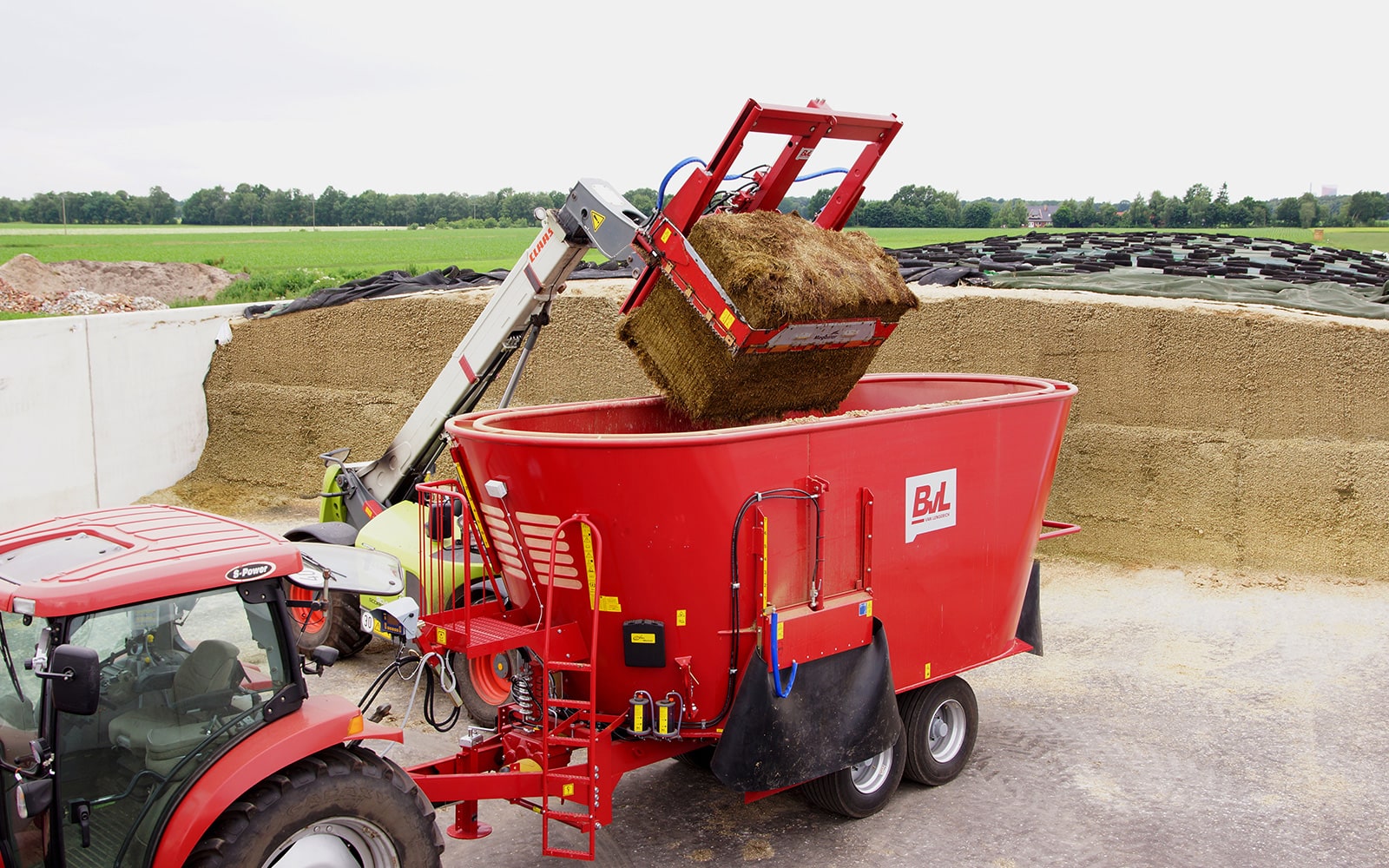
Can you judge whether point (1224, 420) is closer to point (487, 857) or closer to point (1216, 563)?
point (1216, 563)

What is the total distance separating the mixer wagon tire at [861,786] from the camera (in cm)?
629

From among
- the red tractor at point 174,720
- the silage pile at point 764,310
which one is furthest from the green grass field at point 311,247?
the red tractor at point 174,720

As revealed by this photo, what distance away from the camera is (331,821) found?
4383 millimetres

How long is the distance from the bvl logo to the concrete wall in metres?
11.1

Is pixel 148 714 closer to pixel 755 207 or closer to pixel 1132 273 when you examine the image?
pixel 755 207

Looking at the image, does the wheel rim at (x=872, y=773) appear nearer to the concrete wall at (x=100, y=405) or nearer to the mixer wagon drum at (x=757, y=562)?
the mixer wagon drum at (x=757, y=562)

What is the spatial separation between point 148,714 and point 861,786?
390 cm

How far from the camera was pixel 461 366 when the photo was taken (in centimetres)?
914

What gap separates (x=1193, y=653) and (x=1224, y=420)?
9.77 feet

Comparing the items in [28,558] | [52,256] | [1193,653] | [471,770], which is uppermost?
[52,256]

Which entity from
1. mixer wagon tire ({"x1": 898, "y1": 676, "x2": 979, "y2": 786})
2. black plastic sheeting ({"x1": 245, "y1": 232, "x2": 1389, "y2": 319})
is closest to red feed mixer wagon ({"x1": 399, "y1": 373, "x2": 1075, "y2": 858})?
mixer wagon tire ({"x1": 898, "y1": 676, "x2": 979, "y2": 786})

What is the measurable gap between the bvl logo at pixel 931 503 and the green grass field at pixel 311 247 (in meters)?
16.6

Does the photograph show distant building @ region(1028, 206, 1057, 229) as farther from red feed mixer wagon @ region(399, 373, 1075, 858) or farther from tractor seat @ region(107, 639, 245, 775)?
tractor seat @ region(107, 639, 245, 775)

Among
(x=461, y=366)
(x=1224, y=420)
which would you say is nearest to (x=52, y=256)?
(x=461, y=366)
